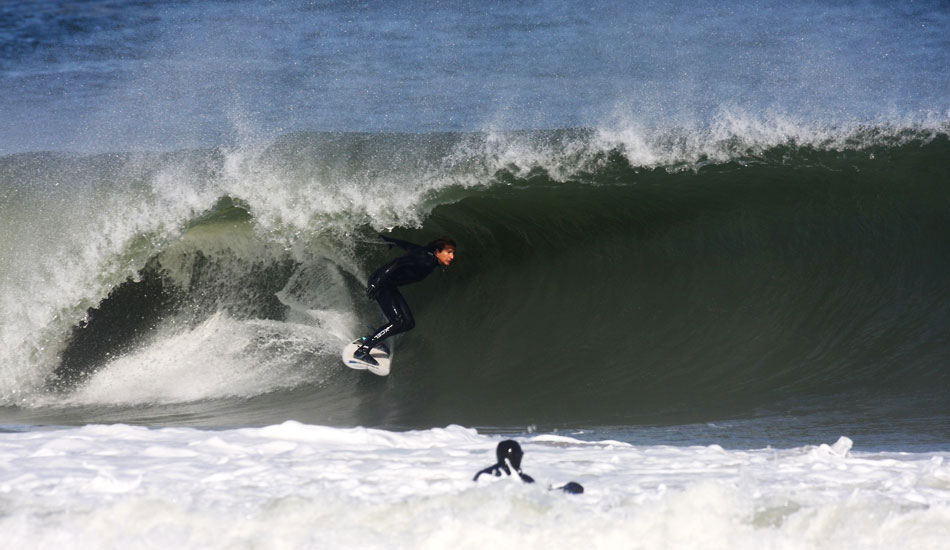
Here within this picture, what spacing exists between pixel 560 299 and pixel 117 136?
876 centimetres

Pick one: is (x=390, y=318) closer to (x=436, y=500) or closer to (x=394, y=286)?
(x=394, y=286)

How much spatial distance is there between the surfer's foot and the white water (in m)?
2.52

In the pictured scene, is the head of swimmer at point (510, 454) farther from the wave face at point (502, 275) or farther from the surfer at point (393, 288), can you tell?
the surfer at point (393, 288)

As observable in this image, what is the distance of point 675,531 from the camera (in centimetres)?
328

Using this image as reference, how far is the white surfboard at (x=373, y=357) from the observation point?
678 cm

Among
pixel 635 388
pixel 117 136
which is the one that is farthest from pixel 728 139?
pixel 117 136

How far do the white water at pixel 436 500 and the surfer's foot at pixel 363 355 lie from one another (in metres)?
2.52

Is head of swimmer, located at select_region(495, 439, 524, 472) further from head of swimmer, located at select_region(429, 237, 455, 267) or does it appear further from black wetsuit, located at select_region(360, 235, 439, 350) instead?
black wetsuit, located at select_region(360, 235, 439, 350)

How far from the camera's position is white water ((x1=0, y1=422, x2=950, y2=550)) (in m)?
3.23

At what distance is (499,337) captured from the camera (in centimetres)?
735

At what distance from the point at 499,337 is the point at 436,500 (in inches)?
156

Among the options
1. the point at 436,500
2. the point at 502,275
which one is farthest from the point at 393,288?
the point at 436,500

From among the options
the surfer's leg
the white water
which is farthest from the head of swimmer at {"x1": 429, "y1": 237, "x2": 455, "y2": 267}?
the white water

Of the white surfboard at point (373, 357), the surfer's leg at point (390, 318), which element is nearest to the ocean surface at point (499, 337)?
the white surfboard at point (373, 357)
